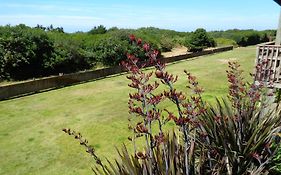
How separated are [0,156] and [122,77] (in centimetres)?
1339

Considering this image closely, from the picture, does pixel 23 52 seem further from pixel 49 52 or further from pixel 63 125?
pixel 63 125

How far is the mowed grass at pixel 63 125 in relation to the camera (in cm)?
841

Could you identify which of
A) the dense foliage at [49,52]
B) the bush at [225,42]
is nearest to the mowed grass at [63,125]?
the dense foliage at [49,52]

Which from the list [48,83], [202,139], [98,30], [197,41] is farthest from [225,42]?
[202,139]

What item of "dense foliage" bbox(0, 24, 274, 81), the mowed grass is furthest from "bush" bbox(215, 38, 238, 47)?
the mowed grass

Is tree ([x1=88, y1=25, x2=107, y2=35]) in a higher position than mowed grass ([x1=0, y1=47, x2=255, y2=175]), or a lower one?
higher

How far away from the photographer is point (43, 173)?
7.80 metres

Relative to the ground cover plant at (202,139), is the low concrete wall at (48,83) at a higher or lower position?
lower

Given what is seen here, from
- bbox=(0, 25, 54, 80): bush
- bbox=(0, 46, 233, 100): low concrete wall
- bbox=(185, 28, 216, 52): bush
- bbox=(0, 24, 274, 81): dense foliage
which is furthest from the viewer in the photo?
bbox=(185, 28, 216, 52): bush

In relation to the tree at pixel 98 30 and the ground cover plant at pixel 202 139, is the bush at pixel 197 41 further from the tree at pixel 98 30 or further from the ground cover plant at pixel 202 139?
the ground cover plant at pixel 202 139

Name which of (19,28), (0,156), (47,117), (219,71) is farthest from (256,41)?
(0,156)

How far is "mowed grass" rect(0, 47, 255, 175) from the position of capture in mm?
8406

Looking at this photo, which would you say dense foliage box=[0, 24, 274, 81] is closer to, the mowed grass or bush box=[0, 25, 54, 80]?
bush box=[0, 25, 54, 80]

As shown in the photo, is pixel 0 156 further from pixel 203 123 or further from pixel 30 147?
pixel 203 123
